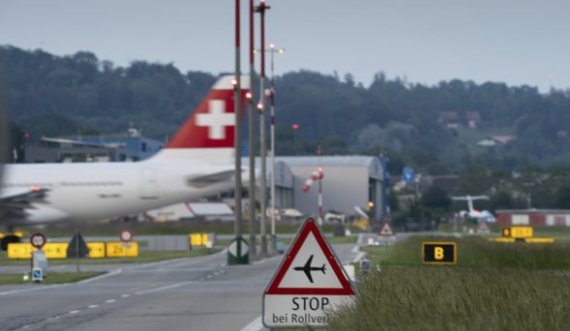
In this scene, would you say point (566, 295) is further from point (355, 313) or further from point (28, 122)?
point (28, 122)

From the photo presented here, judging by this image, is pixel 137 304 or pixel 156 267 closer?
pixel 137 304

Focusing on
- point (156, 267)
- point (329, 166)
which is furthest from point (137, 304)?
point (329, 166)

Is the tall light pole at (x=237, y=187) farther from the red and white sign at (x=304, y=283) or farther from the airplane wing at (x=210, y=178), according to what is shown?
the red and white sign at (x=304, y=283)

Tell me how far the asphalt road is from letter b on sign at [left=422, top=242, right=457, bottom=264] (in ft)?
12.1

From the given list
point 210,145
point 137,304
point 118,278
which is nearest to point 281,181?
point 210,145

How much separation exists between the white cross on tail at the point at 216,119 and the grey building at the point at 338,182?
73.2m

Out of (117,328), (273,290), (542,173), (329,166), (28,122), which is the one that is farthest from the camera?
(28,122)

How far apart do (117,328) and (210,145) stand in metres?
48.4

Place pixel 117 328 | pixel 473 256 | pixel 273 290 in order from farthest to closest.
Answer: pixel 473 256, pixel 117 328, pixel 273 290

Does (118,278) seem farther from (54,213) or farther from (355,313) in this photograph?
(355,313)

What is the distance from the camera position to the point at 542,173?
131 meters

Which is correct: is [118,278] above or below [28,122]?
below

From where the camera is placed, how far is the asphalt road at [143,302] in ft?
74.8

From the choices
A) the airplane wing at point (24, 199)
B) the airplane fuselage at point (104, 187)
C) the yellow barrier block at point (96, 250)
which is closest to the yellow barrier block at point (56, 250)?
the yellow barrier block at point (96, 250)
